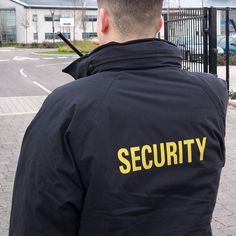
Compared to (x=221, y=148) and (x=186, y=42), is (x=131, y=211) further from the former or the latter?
(x=186, y=42)

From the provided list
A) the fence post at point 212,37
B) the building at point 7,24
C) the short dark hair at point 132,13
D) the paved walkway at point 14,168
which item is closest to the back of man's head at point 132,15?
the short dark hair at point 132,13

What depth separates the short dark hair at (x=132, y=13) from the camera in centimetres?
149

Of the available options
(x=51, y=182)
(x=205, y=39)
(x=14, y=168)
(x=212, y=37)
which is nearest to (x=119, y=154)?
(x=51, y=182)

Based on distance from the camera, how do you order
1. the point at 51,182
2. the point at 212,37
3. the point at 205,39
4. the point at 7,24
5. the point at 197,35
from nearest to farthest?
the point at 51,182
the point at 212,37
the point at 205,39
the point at 197,35
the point at 7,24

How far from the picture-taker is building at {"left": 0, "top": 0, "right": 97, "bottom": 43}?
75.6m

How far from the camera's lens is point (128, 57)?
1495mm

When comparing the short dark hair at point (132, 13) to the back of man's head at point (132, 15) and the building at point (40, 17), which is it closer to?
the back of man's head at point (132, 15)

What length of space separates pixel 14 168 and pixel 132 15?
522 cm

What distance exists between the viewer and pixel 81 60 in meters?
1.59

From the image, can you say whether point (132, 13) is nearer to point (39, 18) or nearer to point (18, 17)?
point (39, 18)

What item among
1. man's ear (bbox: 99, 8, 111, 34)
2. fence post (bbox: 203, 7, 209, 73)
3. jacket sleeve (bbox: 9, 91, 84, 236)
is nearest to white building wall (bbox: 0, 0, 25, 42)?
fence post (bbox: 203, 7, 209, 73)

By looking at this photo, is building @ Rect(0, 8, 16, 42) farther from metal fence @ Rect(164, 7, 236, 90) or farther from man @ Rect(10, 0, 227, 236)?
man @ Rect(10, 0, 227, 236)

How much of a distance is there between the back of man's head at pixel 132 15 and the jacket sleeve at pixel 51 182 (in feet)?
0.98

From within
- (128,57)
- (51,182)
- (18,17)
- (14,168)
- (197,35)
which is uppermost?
(18,17)
